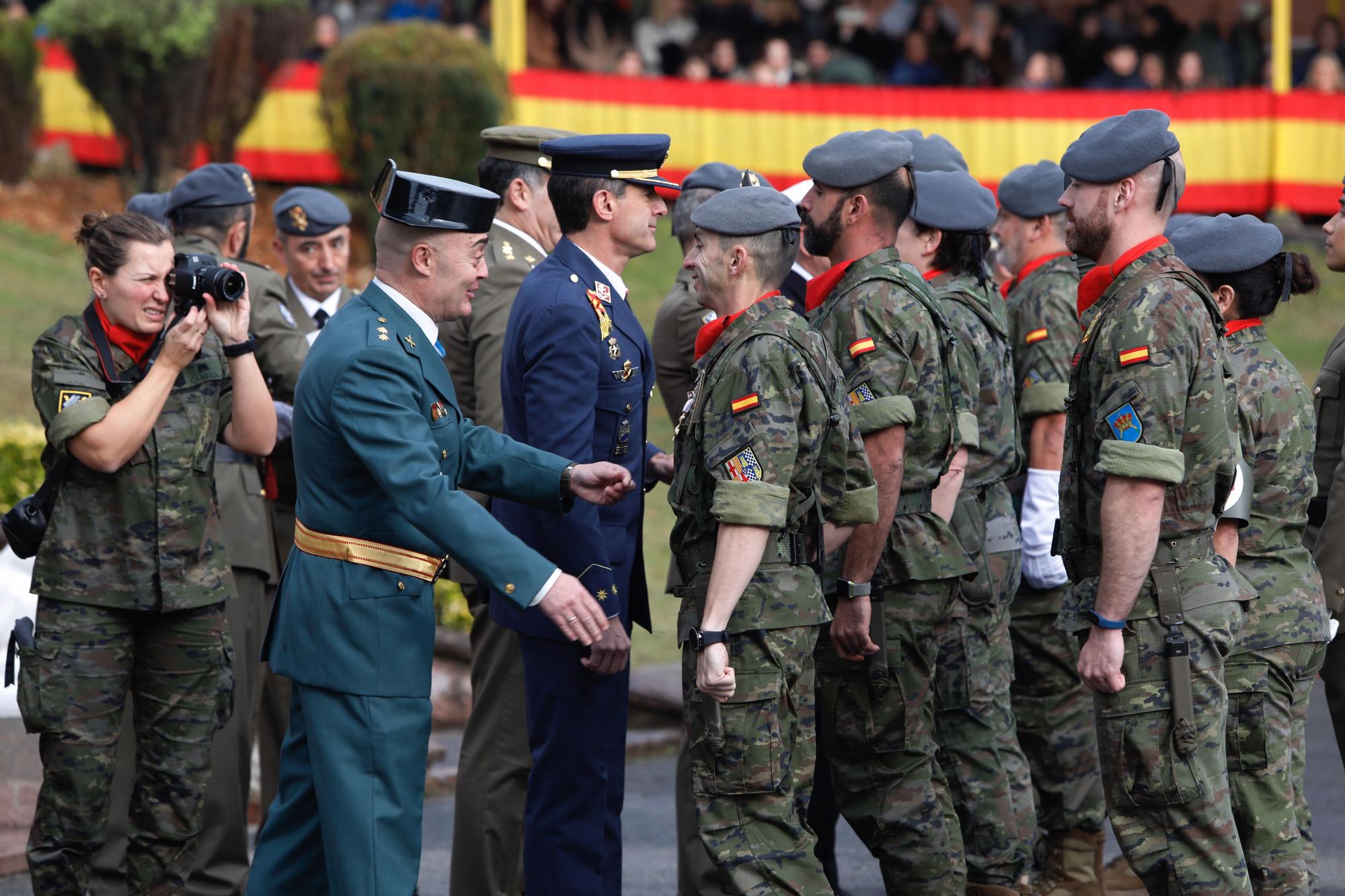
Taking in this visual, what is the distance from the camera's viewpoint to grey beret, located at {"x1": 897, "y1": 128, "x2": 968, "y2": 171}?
5750 mm

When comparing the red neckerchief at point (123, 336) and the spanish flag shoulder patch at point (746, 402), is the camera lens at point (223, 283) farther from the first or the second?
the spanish flag shoulder patch at point (746, 402)

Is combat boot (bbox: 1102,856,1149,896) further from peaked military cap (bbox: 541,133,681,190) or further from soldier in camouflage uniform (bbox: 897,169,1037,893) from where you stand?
peaked military cap (bbox: 541,133,681,190)

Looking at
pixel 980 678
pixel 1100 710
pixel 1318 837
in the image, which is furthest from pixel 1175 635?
pixel 1318 837

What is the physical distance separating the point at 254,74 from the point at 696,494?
1229cm

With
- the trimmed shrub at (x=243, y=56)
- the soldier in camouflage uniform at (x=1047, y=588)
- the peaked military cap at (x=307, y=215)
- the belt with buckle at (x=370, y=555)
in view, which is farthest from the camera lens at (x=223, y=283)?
the trimmed shrub at (x=243, y=56)

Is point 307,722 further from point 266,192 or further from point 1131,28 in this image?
point 1131,28

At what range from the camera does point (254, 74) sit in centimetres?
1514

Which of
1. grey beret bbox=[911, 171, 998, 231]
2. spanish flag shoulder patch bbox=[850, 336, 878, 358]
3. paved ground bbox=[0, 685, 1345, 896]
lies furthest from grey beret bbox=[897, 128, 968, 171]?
paved ground bbox=[0, 685, 1345, 896]

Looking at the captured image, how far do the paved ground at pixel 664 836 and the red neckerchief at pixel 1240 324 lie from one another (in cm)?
207

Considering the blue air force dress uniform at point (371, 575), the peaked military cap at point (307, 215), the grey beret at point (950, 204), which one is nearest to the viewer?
the blue air force dress uniform at point (371, 575)

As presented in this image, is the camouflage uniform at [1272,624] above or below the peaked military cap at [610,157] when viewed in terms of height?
below

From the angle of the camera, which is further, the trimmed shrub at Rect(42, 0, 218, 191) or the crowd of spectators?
Answer: the crowd of spectators

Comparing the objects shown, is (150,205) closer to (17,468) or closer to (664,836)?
(17,468)

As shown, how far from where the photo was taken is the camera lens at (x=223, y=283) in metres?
4.40
